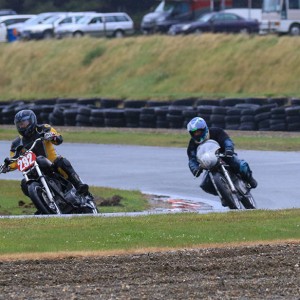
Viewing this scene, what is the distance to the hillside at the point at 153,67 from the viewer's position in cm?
3709

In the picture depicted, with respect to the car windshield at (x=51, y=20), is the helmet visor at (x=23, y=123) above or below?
above

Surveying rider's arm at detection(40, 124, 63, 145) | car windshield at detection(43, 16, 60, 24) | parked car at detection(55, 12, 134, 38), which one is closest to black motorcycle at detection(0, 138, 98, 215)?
rider's arm at detection(40, 124, 63, 145)

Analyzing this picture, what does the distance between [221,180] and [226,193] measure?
0.53 ft

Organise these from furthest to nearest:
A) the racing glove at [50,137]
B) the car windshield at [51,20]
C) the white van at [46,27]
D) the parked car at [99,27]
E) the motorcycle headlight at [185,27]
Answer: the car windshield at [51,20] → the white van at [46,27] → the parked car at [99,27] → the motorcycle headlight at [185,27] → the racing glove at [50,137]

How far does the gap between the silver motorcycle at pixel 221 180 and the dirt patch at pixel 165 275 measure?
11.0 feet

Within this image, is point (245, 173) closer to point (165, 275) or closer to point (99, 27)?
point (165, 275)

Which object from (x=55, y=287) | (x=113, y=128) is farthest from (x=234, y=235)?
(x=113, y=128)

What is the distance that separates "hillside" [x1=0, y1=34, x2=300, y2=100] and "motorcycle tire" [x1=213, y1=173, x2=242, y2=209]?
20.2 metres

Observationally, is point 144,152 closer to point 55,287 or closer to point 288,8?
point 55,287

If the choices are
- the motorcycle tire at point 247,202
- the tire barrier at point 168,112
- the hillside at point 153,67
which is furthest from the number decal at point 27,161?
the hillside at point 153,67

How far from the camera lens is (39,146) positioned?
534 inches

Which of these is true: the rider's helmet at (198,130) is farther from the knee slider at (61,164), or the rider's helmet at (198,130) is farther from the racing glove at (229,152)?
the knee slider at (61,164)

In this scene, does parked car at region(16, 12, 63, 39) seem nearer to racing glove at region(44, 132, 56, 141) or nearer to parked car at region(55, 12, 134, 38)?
parked car at region(55, 12, 134, 38)

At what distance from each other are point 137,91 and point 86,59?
5.63m
